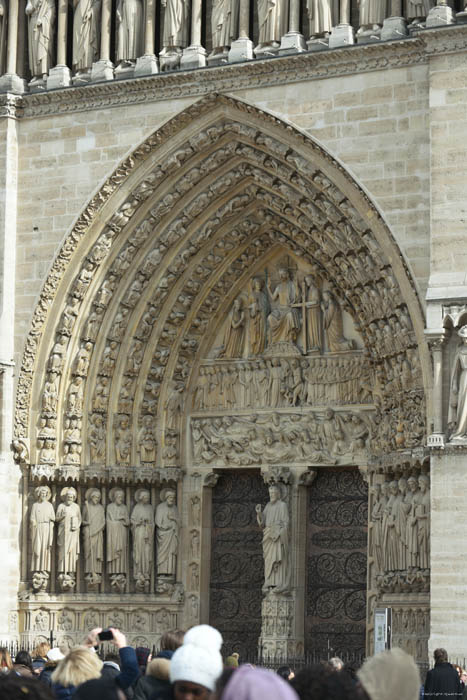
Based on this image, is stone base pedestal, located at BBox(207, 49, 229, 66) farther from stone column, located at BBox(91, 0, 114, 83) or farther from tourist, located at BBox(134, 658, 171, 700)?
tourist, located at BBox(134, 658, 171, 700)

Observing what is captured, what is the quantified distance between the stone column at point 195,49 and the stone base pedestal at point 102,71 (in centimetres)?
97

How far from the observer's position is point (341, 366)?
18.1 meters

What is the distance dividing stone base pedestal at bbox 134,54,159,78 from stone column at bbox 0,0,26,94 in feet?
5.51

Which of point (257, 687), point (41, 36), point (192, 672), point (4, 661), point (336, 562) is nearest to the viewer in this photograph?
point (257, 687)

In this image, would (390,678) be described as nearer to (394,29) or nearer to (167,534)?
(394,29)

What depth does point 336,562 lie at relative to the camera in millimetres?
18078

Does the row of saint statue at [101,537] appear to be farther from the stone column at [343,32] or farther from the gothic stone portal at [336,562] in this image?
the stone column at [343,32]

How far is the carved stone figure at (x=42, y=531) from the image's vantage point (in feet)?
59.9

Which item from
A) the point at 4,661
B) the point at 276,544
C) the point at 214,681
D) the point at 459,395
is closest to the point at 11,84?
the point at 276,544

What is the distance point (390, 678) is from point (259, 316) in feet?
46.9

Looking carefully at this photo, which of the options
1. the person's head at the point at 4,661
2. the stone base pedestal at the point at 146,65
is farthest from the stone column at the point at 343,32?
the person's head at the point at 4,661

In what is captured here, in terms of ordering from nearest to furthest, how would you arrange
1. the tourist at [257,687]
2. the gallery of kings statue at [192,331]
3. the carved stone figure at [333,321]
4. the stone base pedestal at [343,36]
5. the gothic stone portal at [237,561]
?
the tourist at [257,687]
the stone base pedestal at [343,36]
the gallery of kings statue at [192,331]
the carved stone figure at [333,321]
the gothic stone portal at [237,561]

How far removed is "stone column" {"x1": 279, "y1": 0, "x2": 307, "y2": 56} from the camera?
17.2m

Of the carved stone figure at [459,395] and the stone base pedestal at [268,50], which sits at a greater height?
the stone base pedestal at [268,50]
